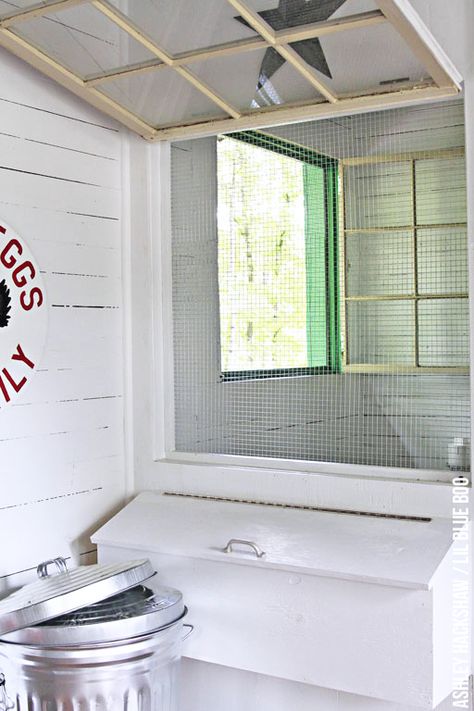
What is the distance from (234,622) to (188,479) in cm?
49

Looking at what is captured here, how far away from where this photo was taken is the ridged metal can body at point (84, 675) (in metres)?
1.70

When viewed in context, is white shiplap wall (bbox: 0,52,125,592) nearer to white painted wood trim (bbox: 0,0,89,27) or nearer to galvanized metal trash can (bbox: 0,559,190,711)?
white painted wood trim (bbox: 0,0,89,27)

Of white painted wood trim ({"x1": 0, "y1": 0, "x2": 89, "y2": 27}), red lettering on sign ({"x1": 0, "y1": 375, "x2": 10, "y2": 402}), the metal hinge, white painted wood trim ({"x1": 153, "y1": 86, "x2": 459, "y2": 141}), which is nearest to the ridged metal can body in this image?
the metal hinge

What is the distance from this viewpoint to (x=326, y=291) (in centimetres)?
209

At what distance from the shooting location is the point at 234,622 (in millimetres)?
1886

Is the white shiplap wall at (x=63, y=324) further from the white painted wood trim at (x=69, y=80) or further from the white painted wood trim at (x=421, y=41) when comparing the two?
the white painted wood trim at (x=421, y=41)

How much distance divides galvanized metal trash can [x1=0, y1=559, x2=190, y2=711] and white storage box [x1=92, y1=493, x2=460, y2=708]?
0.14 metres

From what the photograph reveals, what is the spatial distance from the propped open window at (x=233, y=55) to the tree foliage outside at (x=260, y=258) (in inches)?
5.4

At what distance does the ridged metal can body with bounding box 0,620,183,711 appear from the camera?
170cm

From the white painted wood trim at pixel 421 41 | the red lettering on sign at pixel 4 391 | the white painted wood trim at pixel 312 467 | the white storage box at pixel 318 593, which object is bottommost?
the white storage box at pixel 318 593

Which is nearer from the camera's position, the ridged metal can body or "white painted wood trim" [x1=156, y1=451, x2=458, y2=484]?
the ridged metal can body

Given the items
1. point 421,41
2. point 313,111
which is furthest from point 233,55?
point 421,41

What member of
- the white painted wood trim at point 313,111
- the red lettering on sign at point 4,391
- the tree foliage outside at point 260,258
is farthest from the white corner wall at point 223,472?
the red lettering on sign at point 4,391

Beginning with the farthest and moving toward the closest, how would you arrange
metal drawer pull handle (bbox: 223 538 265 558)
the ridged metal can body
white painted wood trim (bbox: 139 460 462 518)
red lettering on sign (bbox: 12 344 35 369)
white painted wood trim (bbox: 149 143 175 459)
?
white painted wood trim (bbox: 149 143 175 459) → red lettering on sign (bbox: 12 344 35 369) → white painted wood trim (bbox: 139 460 462 518) → metal drawer pull handle (bbox: 223 538 265 558) → the ridged metal can body
